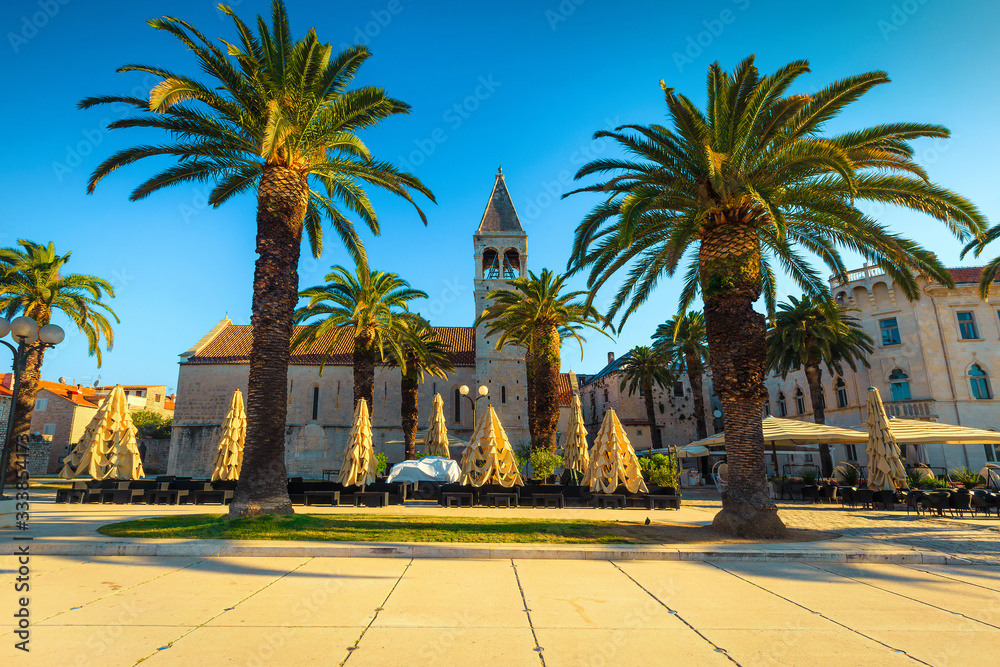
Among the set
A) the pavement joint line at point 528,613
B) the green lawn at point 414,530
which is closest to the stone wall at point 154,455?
the green lawn at point 414,530

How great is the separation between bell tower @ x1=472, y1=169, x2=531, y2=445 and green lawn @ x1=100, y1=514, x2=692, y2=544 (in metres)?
24.7

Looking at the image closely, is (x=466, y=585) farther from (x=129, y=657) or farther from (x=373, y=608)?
(x=129, y=657)

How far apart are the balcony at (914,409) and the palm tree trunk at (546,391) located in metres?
24.6

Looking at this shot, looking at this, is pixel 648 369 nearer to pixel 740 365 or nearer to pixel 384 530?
pixel 740 365

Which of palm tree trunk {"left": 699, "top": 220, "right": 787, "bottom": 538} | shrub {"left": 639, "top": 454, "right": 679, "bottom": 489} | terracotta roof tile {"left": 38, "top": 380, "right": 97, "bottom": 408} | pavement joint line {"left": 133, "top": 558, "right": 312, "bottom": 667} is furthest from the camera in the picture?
terracotta roof tile {"left": 38, "top": 380, "right": 97, "bottom": 408}

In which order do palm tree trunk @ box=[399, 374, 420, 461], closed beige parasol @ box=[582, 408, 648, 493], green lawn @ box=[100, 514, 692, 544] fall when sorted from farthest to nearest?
palm tree trunk @ box=[399, 374, 420, 461] → closed beige parasol @ box=[582, 408, 648, 493] → green lawn @ box=[100, 514, 692, 544]

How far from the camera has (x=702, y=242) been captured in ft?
41.1

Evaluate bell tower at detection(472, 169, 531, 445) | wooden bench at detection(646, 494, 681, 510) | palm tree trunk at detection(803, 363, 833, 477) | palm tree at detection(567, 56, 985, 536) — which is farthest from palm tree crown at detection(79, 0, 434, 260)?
palm tree trunk at detection(803, 363, 833, 477)

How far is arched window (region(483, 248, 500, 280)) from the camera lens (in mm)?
40094

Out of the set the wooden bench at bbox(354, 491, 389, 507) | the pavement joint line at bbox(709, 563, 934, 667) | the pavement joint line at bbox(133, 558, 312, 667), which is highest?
the wooden bench at bbox(354, 491, 389, 507)

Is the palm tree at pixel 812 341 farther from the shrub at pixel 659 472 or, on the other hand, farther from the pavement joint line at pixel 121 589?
the pavement joint line at pixel 121 589

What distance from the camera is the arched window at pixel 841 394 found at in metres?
→ 37.7

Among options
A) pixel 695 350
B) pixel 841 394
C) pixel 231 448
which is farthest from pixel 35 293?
pixel 841 394

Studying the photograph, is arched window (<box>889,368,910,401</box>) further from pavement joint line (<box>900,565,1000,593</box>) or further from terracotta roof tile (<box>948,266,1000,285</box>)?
pavement joint line (<box>900,565,1000,593</box>)
